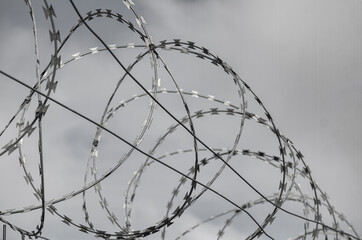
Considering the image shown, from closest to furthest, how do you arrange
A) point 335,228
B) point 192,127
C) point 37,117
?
point 37,117
point 192,127
point 335,228

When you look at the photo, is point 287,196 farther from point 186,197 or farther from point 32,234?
point 32,234

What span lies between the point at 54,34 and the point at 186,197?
128 inches

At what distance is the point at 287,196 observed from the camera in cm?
1214

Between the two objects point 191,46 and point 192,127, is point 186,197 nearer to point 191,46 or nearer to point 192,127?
point 192,127

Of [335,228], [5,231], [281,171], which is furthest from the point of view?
[335,228]

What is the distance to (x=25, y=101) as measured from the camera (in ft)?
33.7

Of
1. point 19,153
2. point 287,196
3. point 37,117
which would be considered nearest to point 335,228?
point 287,196

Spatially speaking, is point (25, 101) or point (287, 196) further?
point (287, 196)

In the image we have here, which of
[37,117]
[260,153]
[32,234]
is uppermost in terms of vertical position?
[260,153]

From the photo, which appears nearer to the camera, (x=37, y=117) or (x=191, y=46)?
(x=37, y=117)

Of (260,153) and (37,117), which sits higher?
(260,153)

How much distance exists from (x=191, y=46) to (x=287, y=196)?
3271 millimetres

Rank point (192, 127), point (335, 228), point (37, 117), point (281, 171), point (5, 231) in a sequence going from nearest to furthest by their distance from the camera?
1. point (37, 117)
2. point (5, 231)
3. point (192, 127)
4. point (281, 171)
5. point (335, 228)

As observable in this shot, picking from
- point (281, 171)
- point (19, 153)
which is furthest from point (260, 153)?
point (19, 153)
